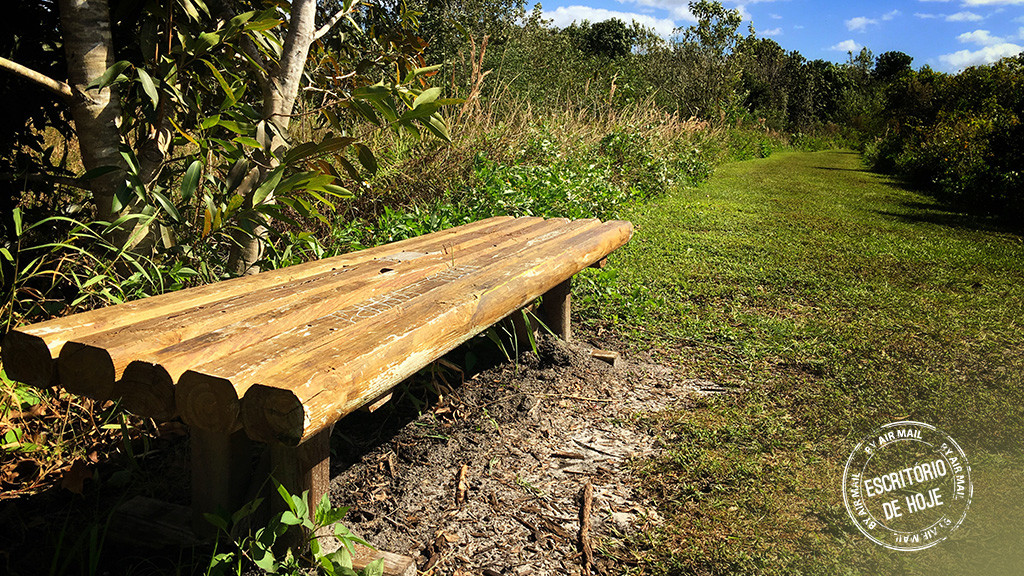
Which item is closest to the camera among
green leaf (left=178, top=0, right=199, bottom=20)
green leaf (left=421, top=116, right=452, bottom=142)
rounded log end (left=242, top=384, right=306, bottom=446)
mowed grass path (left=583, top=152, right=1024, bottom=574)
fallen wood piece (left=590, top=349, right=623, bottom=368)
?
rounded log end (left=242, top=384, right=306, bottom=446)

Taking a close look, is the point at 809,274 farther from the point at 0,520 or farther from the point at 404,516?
the point at 0,520

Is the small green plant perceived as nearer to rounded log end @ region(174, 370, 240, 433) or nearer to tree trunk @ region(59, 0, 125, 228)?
rounded log end @ region(174, 370, 240, 433)

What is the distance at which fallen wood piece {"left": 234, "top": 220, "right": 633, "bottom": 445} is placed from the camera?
1.11m

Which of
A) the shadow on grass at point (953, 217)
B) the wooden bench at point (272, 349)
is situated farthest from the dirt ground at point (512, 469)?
the shadow on grass at point (953, 217)

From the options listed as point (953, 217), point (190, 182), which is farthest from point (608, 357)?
point (953, 217)

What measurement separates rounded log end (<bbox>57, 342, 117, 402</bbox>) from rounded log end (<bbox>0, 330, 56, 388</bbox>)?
0.11ft

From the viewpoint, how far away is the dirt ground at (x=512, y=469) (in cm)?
174

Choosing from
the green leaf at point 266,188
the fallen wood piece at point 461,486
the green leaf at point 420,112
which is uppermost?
the green leaf at point 420,112

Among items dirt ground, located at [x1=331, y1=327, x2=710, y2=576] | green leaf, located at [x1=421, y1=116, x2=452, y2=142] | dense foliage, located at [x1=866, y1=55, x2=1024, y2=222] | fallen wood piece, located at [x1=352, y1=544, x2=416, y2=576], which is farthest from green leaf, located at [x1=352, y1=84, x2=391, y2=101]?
dense foliage, located at [x1=866, y1=55, x2=1024, y2=222]

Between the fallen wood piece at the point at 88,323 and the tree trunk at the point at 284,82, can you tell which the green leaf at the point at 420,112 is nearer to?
the fallen wood piece at the point at 88,323

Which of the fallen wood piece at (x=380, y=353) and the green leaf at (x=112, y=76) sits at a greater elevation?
the green leaf at (x=112, y=76)

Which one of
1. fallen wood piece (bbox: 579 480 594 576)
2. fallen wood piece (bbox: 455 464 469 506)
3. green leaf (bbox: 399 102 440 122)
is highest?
green leaf (bbox: 399 102 440 122)

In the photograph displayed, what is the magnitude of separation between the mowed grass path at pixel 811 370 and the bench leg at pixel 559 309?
0.46 m

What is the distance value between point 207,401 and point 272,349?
182 mm
